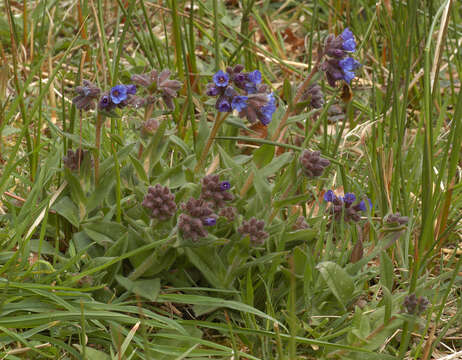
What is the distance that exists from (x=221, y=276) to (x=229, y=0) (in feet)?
11.5

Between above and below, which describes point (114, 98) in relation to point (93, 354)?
above

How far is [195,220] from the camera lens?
1.94 m

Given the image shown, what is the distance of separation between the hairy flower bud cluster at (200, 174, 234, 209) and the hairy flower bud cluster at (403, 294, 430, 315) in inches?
26.3

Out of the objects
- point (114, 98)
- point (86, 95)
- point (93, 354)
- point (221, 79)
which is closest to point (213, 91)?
point (221, 79)

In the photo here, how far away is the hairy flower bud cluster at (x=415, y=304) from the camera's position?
1.87m

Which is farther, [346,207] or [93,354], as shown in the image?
[346,207]

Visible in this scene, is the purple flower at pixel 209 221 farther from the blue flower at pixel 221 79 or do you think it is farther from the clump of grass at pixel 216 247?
the blue flower at pixel 221 79

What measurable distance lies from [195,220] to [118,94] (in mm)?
548

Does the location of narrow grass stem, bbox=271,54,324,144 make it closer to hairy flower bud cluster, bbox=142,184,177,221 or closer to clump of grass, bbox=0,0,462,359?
clump of grass, bbox=0,0,462,359

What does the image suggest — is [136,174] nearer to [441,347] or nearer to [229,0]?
[441,347]

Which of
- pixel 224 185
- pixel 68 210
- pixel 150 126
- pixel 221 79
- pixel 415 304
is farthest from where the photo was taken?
pixel 150 126

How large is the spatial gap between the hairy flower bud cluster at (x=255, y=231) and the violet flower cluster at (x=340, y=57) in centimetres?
62

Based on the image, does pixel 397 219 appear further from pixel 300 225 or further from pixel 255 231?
pixel 255 231

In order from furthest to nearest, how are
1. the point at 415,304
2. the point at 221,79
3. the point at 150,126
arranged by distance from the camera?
the point at 150,126, the point at 221,79, the point at 415,304
